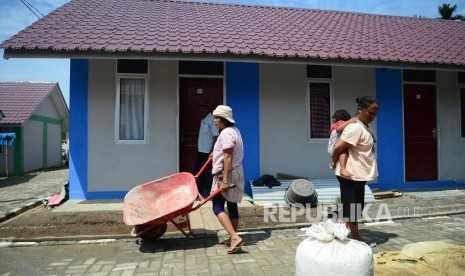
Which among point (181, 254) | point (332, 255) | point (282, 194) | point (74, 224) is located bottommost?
point (181, 254)

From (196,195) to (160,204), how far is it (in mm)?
705

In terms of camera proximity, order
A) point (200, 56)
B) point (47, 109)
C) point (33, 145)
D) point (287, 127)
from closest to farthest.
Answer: point (200, 56) → point (287, 127) → point (33, 145) → point (47, 109)

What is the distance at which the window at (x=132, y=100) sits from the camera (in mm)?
7383

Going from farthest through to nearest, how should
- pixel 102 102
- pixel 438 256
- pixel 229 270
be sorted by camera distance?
pixel 102 102, pixel 229 270, pixel 438 256

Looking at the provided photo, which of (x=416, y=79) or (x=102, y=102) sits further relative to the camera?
(x=416, y=79)

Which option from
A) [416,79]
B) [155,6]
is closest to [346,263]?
[416,79]

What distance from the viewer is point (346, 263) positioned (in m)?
2.53

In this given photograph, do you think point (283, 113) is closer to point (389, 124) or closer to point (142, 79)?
point (389, 124)

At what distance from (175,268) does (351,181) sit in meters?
2.33

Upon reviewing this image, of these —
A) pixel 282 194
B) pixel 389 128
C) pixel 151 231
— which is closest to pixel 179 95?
pixel 282 194

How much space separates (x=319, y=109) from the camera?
8.16 meters

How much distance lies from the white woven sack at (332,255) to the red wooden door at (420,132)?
676 centimetres

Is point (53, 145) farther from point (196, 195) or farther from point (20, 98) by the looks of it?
point (196, 195)

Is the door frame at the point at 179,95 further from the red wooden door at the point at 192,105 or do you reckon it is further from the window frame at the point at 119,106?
the window frame at the point at 119,106
